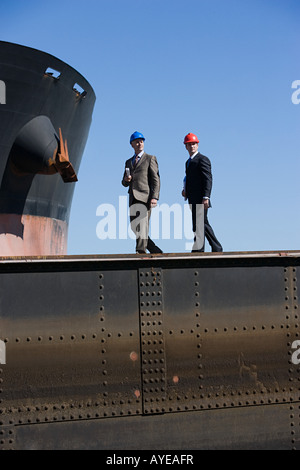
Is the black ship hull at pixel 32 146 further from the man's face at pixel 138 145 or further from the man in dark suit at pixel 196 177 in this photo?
the man in dark suit at pixel 196 177

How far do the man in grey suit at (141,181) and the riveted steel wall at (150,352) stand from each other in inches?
69.4

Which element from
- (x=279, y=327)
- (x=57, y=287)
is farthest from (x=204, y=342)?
(x=57, y=287)

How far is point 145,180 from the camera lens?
8391 millimetres

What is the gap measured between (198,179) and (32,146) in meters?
4.54

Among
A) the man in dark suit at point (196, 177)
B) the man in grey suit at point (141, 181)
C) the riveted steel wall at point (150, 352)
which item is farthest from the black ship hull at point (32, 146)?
the riveted steel wall at point (150, 352)

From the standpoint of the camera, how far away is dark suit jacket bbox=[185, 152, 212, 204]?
27.2ft

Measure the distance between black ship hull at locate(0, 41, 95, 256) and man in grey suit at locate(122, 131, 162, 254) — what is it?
11.1 ft

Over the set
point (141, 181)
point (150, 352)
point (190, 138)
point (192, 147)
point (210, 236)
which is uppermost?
point (190, 138)

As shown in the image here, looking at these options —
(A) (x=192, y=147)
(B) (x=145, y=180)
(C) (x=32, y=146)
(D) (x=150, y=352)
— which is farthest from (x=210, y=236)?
(C) (x=32, y=146)

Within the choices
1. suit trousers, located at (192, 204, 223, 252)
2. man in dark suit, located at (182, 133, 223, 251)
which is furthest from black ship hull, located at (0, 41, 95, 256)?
suit trousers, located at (192, 204, 223, 252)

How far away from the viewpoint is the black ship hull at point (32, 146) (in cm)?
1139

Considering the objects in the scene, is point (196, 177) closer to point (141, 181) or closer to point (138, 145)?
point (141, 181)

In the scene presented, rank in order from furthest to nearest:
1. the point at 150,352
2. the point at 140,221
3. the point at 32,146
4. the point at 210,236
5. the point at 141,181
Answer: the point at 32,146
the point at 141,181
the point at 140,221
the point at 210,236
the point at 150,352

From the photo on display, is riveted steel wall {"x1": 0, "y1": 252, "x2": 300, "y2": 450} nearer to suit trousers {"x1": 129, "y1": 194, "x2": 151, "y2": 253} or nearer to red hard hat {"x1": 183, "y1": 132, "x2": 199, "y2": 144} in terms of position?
suit trousers {"x1": 129, "y1": 194, "x2": 151, "y2": 253}
